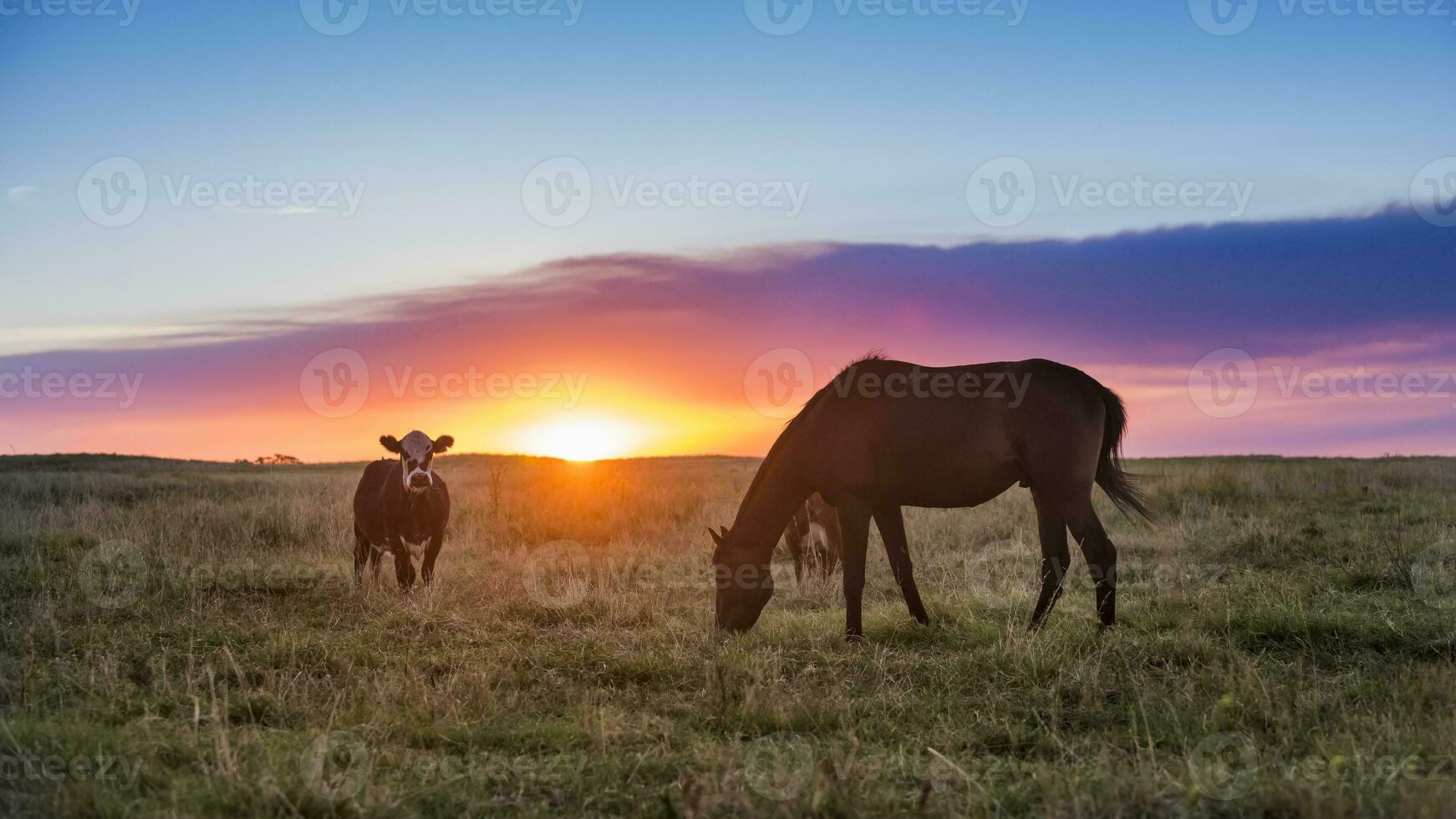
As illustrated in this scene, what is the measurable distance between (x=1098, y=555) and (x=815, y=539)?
177 inches

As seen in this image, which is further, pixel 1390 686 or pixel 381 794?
pixel 1390 686

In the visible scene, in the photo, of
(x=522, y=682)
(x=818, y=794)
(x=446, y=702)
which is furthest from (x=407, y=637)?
(x=818, y=794)

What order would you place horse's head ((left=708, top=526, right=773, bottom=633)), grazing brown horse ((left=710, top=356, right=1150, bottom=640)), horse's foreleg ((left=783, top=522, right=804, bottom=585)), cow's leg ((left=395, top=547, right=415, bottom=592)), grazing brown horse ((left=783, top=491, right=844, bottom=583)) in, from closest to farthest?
1. grazing brown horse ((left=710, top=356, right=1150, bottom=640))
2. horse's head ((left=708, top=526, right=773, bottom=633))
3. cow's leg ((left=395, top=547, right=415, bottom=592))
4. horse's foreleg ((left=783, top=522, right=804, bottom=585))
5. grazing brown horse ((left=783, top=491, right=844, bottom=583))

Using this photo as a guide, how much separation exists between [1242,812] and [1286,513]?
42.3 ft

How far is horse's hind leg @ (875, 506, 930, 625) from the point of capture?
8.84 metres

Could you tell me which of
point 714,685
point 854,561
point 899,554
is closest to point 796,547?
point 899,554

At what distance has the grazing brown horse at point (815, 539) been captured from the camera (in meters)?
12.2

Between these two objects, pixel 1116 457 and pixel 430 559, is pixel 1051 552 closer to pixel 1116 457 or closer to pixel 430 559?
pixel 1116 457

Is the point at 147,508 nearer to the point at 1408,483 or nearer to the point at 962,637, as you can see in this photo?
the point at 962,637

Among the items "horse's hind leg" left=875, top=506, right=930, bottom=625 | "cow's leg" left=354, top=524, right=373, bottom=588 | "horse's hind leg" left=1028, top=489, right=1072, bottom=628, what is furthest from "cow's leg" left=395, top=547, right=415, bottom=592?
"horse's hind leg" left=1028, top=489, right=1072, bottom=628

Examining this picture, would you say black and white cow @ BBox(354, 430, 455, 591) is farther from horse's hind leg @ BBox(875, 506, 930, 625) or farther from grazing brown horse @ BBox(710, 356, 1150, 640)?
horse's hind leg @ BBox(875, 506, 930, 625)

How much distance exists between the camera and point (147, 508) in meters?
17.2

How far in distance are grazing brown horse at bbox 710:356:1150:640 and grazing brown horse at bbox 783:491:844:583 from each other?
2.70 m

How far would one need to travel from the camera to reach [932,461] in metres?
8.87
